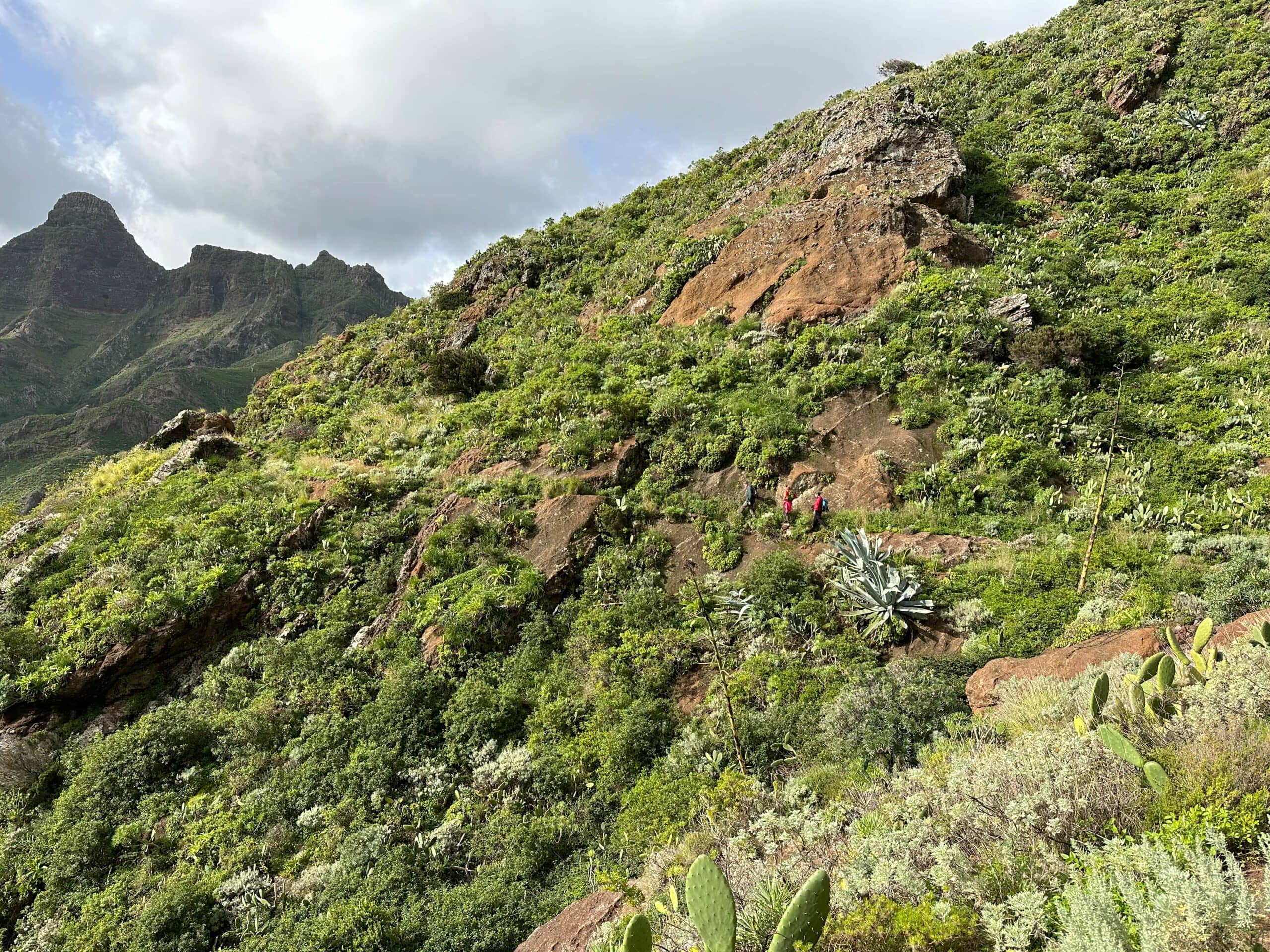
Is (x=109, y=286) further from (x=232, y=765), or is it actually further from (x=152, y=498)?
(x=232, y=765)

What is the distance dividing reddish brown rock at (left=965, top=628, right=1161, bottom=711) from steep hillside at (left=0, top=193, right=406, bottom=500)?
267ft

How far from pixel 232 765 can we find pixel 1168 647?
39.0 ft

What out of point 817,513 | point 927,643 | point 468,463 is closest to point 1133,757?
point 927,643

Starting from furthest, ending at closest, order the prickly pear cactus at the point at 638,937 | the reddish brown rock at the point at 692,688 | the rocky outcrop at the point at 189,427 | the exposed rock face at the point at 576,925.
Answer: the rocky outcrop at the point at 189,427 → the reddish brown rock at the point at 692,688 → the exposed rock face at the point at 576,925 → the prickly pear cactus at the point at 638,937

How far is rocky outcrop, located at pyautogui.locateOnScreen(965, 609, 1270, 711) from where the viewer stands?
5.27 metres

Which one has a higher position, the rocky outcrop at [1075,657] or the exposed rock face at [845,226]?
the exposed rock face at [845,226]

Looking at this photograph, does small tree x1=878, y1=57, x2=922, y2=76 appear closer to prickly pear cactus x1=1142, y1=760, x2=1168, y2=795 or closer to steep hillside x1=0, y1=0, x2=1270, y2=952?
steep hillside x1=0, y1=0, x2=1270, y2=952

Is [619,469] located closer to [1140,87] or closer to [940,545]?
[940,545]

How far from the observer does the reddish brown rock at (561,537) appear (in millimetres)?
10398

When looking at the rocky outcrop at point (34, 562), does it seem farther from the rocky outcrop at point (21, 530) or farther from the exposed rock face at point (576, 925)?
the exposed rock face at point (576, 925)

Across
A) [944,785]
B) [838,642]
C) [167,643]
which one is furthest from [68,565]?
[944,785]

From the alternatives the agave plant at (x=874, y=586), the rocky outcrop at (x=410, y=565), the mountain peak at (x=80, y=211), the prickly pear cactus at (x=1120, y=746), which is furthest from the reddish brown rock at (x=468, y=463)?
the mountain peak at (x=80, y=211)

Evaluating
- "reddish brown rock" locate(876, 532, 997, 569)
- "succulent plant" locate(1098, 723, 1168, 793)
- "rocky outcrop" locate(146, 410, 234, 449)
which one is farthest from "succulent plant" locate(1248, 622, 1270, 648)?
"rocky outcrop" locate(146, 410, 234, 449)

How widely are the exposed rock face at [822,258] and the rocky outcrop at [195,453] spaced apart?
44.2 ft
